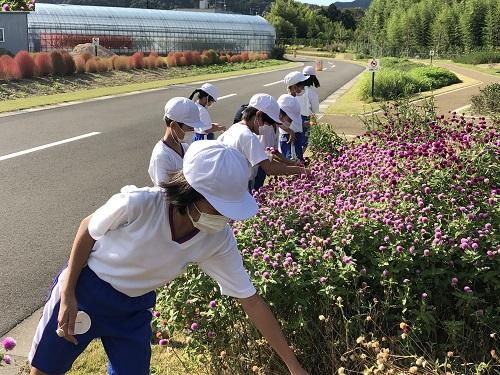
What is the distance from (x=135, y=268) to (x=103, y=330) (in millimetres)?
303

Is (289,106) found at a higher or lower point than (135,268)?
higher

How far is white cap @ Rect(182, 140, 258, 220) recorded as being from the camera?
1.85 m

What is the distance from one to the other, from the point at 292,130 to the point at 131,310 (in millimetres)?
4690

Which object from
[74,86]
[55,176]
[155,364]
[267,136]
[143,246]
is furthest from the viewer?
[74,86]

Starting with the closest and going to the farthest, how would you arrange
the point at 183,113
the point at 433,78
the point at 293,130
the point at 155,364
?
1. the point at 155,364
2. the point at 183,113
3. the point at 293,130
4. the point at 433,78

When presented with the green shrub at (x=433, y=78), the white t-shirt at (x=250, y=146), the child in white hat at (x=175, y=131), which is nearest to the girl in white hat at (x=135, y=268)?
the child in white hat at (x=175, y=131)

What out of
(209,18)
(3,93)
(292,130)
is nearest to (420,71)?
(3,93)

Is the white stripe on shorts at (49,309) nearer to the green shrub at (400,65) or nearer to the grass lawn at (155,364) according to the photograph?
the grass lawn at (155,364)

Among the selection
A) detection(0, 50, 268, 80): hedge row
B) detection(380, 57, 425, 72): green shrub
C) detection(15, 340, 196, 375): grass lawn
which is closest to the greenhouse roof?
detection(0, 50, 268, 80): hedge row

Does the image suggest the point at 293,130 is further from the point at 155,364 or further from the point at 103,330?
the point at 103,330

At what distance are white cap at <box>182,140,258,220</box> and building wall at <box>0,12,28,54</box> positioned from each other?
115 ft

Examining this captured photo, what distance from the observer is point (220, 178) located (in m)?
1.85

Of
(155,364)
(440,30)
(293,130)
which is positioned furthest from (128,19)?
(155,364)

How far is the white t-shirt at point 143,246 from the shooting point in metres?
2.09
